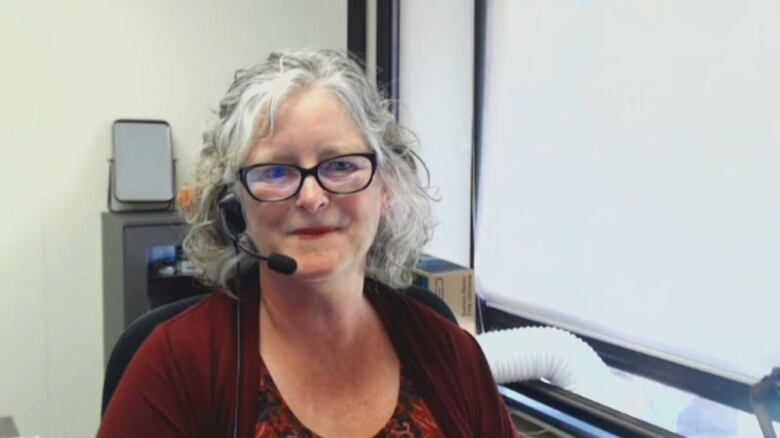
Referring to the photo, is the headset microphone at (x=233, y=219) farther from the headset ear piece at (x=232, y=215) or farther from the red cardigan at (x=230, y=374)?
the red cardigan at (x=230, y=374)

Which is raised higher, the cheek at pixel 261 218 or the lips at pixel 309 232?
the cheek at pixel 261 218

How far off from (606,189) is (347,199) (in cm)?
103

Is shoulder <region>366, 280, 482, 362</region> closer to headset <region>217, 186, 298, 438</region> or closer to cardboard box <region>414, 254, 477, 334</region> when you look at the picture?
headset <region>217, 186, 298, 438</region>

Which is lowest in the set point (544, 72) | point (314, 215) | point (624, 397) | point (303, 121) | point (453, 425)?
point (624, 397)

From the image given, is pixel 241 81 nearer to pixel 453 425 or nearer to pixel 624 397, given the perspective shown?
pixel 453 425

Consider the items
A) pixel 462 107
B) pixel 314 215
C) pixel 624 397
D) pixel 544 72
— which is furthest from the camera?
pixel 462 107

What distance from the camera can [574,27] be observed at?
77.1 inches

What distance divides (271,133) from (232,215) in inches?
6.1

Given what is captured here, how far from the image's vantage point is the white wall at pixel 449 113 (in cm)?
243

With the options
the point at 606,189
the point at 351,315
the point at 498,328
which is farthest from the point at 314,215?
the point at 498,328

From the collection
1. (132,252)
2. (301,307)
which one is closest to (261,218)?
(301,307)

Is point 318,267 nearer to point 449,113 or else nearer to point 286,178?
point 286,178

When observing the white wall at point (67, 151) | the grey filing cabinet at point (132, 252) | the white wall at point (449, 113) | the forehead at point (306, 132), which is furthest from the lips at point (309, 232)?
the white wall at point (67, 151)

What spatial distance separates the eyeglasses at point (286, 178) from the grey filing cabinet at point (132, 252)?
1.18 m
